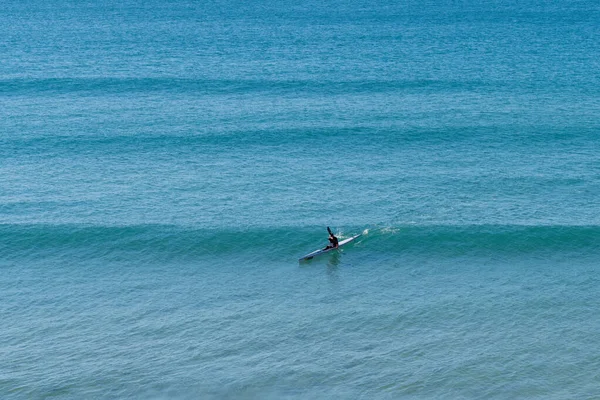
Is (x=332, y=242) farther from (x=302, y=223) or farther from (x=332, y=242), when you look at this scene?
(x=302, y=223)

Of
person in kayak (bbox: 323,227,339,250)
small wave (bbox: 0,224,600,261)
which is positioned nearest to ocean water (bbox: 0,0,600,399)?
small wave (bbox: 0,224,600,261)

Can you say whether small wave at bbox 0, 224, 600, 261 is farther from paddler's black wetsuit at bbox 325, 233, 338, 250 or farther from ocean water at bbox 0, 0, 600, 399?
paddler's black wetsuit at bbox 325, 233, 338, 250

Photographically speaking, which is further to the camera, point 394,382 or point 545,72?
point 545,72

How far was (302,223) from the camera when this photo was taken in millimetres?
59688

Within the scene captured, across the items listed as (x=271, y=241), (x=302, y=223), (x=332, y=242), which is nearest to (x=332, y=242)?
(x=332, y=242)

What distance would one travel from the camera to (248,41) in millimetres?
117312

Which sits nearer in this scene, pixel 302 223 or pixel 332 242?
pixel 332 242

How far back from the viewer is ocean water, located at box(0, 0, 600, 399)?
142 feet

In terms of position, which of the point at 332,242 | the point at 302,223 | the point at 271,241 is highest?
the point at 302,223

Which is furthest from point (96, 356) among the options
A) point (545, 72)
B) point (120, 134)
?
point (545, 72)

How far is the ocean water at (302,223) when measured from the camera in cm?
4325

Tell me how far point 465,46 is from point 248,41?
30.8 meters

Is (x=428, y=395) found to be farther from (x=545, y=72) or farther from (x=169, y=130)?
(x=545, y=72)

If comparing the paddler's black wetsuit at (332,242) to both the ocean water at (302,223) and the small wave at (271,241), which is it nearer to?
the ocean water at (302,223)
